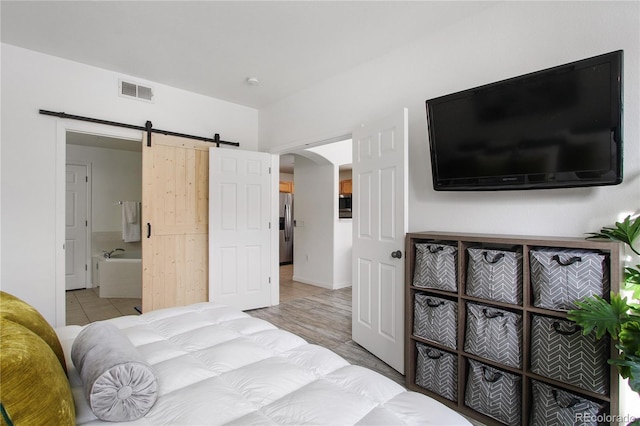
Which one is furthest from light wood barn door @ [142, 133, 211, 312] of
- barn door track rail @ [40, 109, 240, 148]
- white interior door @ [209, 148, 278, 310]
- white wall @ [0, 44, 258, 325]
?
white wall @ [0, 44, 258, 325]

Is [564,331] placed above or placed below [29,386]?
below

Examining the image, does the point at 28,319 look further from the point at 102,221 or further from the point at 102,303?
the point at 102,221

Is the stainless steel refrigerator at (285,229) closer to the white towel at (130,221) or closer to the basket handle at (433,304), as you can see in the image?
the white towel at (130,221)

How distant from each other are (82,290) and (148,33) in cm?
457

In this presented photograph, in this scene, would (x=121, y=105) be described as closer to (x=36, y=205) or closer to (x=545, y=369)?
(x=36, y=205)

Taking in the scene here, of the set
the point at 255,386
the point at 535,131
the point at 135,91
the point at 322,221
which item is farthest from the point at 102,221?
the point at 535,131

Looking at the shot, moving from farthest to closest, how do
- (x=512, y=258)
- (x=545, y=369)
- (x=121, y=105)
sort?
(x=121, y=105)
(x=512, y=258)
(x=545, y=369)

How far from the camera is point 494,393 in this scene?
1.81 metres

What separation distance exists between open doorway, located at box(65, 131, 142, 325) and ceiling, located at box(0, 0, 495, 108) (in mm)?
2061

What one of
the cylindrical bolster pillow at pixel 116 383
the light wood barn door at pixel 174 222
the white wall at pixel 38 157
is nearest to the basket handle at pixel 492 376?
the cylindrical bolster pillow at pixel 116 383

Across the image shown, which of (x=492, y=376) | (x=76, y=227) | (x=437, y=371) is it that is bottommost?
(x=437, y=371)

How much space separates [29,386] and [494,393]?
2089 millimetres

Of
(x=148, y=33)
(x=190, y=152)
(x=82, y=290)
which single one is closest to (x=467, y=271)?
(x=148, y=33)

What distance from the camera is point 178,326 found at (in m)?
1.68
